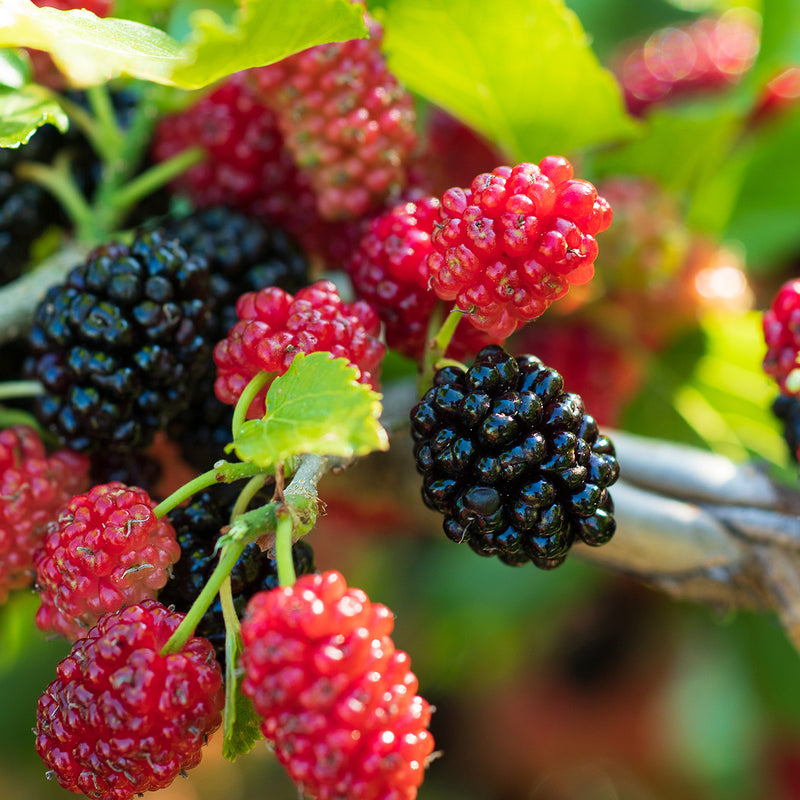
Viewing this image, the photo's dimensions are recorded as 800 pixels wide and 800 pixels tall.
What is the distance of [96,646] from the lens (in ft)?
1.49

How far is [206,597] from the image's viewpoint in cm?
44

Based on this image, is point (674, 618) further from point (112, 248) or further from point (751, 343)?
point (112, 248)

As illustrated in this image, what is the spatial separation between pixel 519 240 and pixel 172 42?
247mm

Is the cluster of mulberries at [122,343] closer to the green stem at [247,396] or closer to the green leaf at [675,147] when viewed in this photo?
the green stem at [247,396]

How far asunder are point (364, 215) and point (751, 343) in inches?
22.4

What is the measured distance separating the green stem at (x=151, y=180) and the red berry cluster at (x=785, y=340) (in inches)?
19.3

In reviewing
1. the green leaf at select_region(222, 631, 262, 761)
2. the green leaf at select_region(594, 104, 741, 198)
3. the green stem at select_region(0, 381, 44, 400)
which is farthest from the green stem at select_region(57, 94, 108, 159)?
the green leaf at select_region(594, 104, 741, 198)

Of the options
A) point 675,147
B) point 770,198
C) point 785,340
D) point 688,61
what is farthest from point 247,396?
point 688,61

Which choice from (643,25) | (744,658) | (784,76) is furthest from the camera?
(643,25)

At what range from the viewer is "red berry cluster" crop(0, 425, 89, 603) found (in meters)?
0.56

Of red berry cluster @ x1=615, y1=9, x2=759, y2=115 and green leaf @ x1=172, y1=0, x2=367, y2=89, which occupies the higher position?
green leaf @ x1=172, y1=0, x2=367, y2=89

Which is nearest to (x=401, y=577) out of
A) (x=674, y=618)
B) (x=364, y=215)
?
(x=674, y=618)

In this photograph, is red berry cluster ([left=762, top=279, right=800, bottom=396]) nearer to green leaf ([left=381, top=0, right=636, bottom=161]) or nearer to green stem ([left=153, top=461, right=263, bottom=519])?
green leaf ([left=381, top=0, right=636, bottom=161])

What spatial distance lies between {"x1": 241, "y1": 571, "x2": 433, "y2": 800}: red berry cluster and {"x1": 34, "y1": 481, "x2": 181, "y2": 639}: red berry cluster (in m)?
0.10
